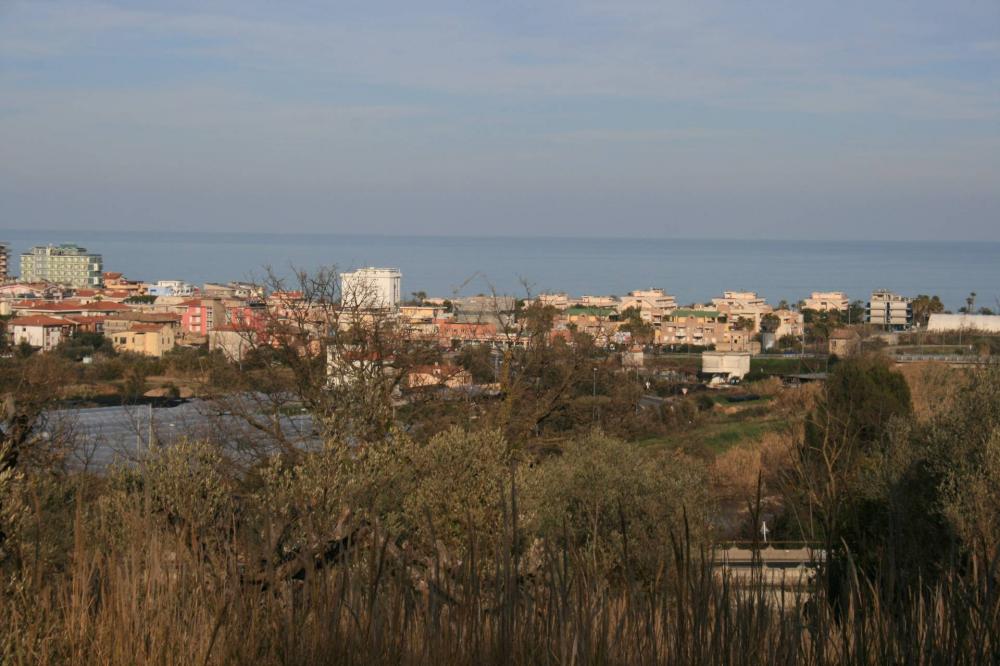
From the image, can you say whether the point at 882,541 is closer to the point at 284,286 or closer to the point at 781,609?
the point at 781,609

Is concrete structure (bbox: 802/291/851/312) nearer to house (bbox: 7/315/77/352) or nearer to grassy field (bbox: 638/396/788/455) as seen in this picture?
grassy field (bbox: 638/396/788/455)

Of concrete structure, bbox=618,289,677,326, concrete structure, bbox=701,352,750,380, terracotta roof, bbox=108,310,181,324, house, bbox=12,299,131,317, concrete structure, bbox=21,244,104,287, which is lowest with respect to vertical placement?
concrete structure, bbox=701,352,750,380

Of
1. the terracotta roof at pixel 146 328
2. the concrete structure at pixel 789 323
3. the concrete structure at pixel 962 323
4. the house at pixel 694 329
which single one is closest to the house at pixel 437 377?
the terracotta roof at pixel 146 328

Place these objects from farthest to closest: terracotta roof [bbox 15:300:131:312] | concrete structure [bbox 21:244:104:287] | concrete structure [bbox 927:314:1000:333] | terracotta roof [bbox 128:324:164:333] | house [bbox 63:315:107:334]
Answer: concrete structure [bbox 21:244:104:287], terracotta roof [bbox 15:300:131:312], house [bbox 63:315:107:334], concrete structure [bbox 927:314:1000:333], terracotta roof [bbox 128:324:164:333]

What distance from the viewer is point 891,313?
52.6 meters

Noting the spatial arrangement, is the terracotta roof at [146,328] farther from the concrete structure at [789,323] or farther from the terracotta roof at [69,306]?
the concrete structure at [789,323]

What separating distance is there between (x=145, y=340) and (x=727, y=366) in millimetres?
19917

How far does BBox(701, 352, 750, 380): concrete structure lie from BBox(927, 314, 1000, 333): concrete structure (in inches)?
312

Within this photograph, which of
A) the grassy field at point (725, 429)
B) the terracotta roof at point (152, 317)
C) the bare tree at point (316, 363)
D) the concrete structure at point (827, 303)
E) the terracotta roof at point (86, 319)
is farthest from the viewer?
the concrete structure at point (827, 303)

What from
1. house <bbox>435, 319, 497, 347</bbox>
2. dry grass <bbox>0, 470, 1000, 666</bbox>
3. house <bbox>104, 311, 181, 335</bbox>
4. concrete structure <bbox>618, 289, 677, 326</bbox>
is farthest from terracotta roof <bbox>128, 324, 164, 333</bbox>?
dry grass <bbox>0, 470, 1000, 666</bbox>

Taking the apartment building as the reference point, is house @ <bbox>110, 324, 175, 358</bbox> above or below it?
below

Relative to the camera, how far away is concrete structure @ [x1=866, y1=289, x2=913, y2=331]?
51.5 metres

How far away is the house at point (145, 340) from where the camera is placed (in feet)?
106

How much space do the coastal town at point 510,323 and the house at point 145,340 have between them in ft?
0.21
